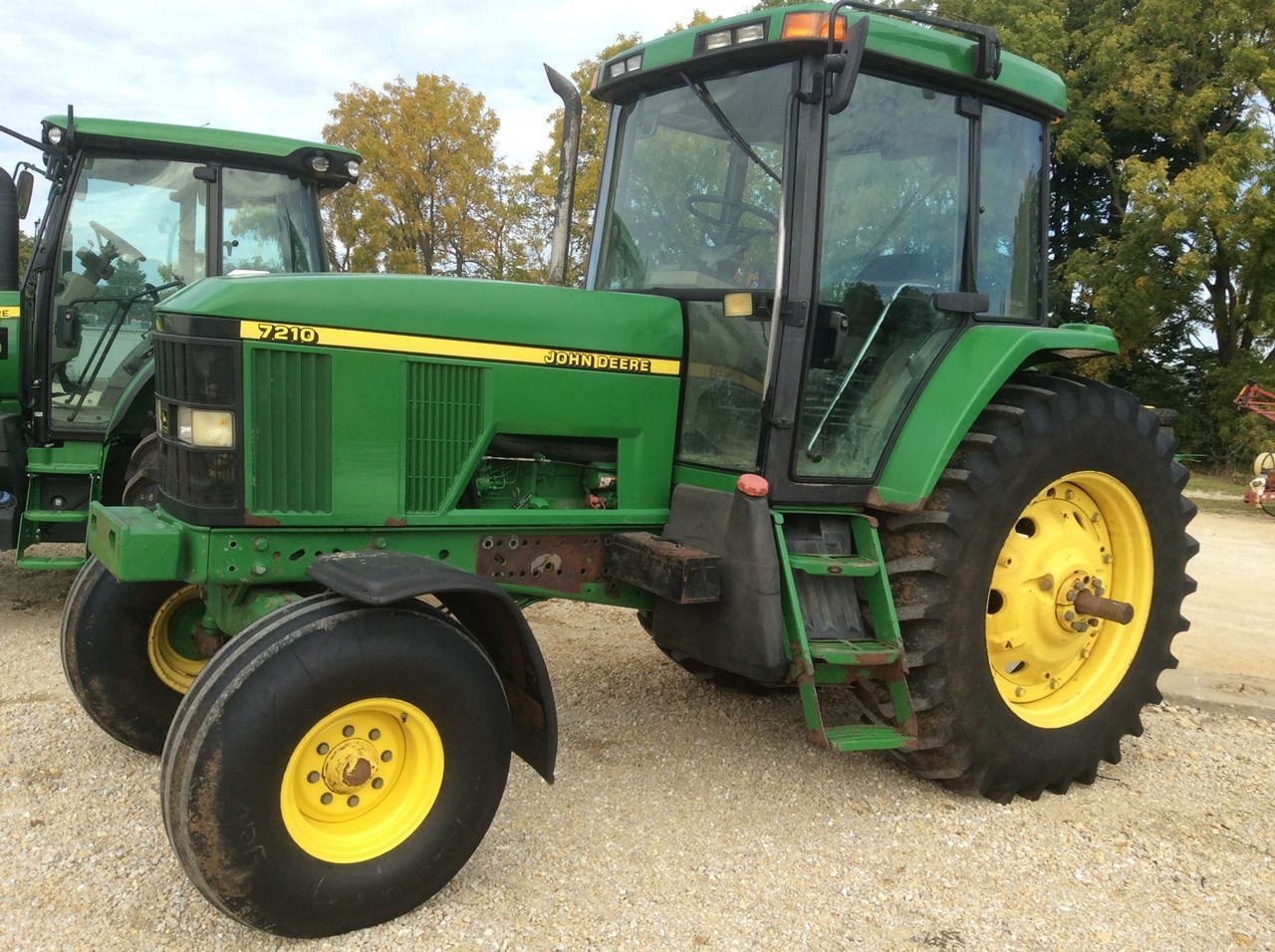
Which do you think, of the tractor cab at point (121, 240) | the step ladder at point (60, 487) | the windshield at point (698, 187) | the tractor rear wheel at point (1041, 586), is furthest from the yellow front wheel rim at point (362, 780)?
the tractor cab at point (121, 240)

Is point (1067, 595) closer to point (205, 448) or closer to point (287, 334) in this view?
point (287, 334)

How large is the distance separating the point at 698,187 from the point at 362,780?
2.35 meters

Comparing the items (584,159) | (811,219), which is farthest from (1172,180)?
(811,219)

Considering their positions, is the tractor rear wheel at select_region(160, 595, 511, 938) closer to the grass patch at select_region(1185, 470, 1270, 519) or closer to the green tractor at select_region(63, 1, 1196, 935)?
the green tractor at select_region(63, 1, 1196, 935)

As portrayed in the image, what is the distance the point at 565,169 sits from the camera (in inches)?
143

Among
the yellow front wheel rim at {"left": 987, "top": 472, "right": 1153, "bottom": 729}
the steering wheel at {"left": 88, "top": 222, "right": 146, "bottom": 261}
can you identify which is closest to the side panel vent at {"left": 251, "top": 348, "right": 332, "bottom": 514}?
the yellow front wheel rim at {"left": 987, "top": 472, "right": 1153, "bottom": 729}

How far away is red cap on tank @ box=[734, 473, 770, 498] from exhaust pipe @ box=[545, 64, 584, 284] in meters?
1.17

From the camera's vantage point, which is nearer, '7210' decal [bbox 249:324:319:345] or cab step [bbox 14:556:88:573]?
'7210' decal [bbox 249:324:319:345]

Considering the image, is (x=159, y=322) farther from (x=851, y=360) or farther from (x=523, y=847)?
(x=851, y=360)

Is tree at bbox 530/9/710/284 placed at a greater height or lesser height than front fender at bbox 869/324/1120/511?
greater

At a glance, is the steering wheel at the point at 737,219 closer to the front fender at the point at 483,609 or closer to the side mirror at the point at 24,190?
the front fender at the point at 483,609

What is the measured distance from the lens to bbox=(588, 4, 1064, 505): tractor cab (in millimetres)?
3303

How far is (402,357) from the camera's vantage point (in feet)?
10.2

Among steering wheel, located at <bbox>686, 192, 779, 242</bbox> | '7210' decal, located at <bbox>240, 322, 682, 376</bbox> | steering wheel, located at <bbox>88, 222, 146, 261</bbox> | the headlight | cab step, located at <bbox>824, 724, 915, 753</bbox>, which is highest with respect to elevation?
steering wheel, located at <bbox>88, 222, 146, 261</bbox>
